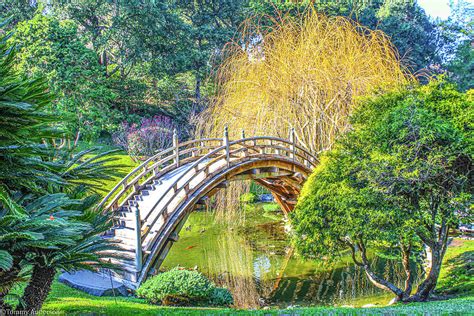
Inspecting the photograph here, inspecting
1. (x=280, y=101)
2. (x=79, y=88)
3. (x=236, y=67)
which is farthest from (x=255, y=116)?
(x=79, y=88)

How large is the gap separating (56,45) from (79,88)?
202cm

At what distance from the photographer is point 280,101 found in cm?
1267

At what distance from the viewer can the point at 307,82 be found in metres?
12.6

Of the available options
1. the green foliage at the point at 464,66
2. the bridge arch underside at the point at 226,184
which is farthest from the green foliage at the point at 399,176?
the green foliage at the point at 464,66

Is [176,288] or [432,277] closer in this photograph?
[176,288]

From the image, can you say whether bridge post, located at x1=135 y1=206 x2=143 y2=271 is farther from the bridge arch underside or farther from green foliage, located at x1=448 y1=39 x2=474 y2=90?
green foliage, located at x1=448 y1=39 x2=474 y2=90

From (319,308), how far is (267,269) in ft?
17.2

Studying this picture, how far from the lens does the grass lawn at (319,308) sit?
16.0 feet

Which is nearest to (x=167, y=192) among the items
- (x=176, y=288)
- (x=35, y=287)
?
(x=176, y=288)

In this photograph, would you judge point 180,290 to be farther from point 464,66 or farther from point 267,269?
point 464,66

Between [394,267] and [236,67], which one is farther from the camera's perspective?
[236,67]

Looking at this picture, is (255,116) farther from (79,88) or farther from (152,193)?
(79,88)

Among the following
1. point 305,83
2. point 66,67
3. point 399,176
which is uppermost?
point 66,67

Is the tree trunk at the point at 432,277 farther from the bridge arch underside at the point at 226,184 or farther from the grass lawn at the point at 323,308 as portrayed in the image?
the bridge arch underside at the point at 226,184
